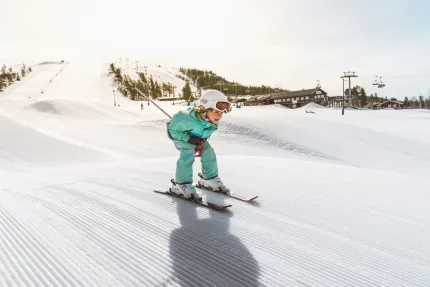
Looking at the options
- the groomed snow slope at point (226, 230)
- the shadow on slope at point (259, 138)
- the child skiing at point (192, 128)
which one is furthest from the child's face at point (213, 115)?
the shadow on slope at point (259, 138)

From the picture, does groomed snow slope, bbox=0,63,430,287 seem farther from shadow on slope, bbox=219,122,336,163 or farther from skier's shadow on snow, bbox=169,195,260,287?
shadow on slope, bbox=219,122,336,163

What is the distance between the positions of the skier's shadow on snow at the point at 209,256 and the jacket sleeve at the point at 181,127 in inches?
35.8

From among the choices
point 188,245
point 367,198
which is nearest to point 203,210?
point 188,245

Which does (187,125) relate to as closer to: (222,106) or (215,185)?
(222,106)

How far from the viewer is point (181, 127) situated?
10.6 ft

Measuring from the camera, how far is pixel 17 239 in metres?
2.10

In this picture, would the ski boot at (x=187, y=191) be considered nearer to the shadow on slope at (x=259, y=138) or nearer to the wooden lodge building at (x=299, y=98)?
the shadow on slope at (x=259, y=138)

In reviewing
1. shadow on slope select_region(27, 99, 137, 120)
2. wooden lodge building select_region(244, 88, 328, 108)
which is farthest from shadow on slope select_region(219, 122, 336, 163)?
wooden lodge building select_region(244, 88, 328, 108)

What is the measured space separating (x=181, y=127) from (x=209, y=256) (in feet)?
5.03

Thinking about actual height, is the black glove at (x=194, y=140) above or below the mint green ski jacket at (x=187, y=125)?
below

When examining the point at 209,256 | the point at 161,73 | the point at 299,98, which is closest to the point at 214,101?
the point at 209,256

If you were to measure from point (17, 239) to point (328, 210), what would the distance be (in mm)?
2631

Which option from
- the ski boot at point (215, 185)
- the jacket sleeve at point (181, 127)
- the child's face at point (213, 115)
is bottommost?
the ski boot at point (215, 185)

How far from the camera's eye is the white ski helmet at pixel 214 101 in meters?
3.20
